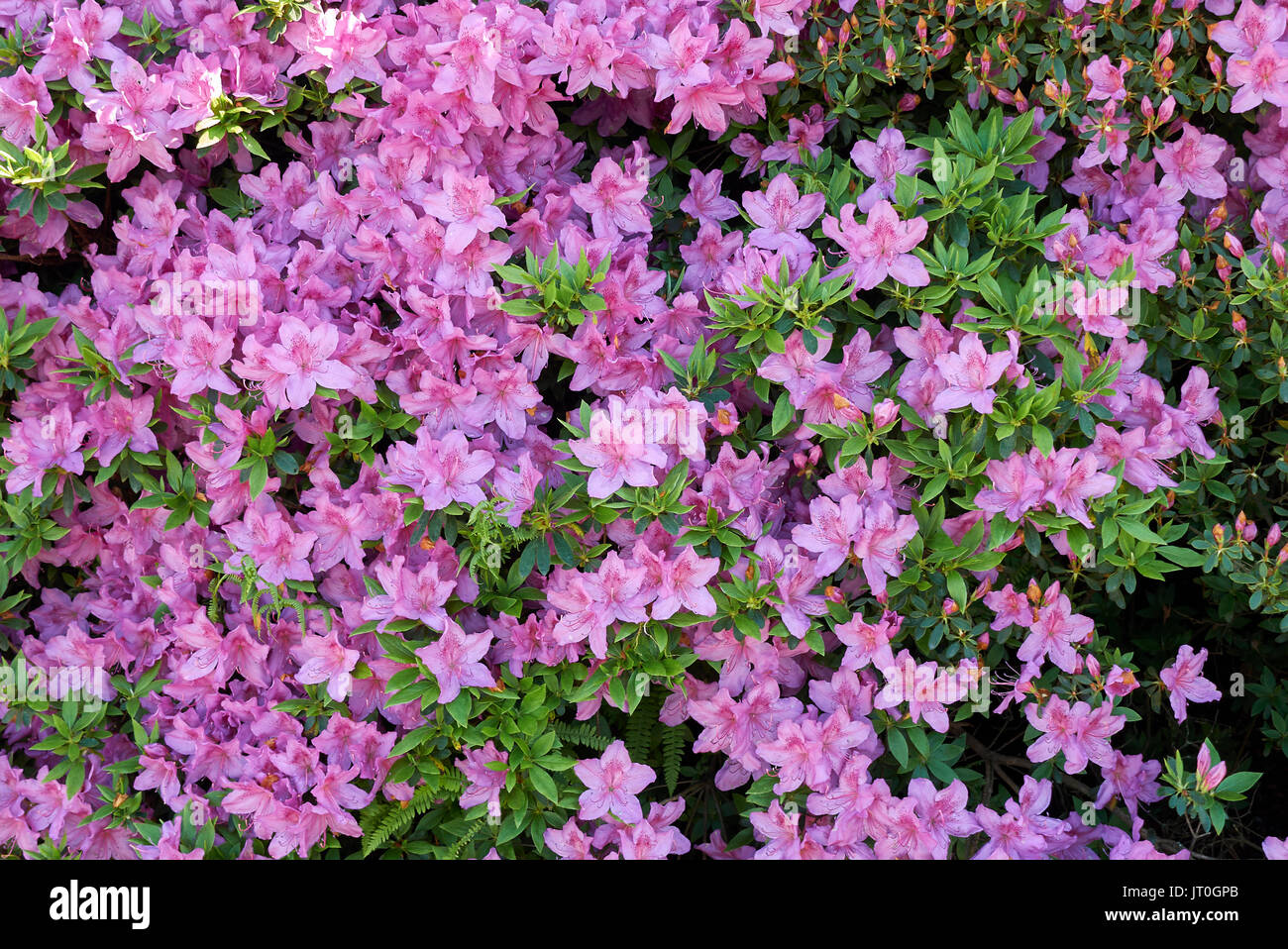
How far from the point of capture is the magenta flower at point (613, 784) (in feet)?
7.47

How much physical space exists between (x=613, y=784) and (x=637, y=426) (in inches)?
28.3

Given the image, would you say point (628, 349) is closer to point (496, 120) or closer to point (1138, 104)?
point (496, 120)

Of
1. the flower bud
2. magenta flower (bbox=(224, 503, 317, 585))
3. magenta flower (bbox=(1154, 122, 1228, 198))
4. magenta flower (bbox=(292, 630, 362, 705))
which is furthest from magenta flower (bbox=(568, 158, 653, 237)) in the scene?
the flower bud

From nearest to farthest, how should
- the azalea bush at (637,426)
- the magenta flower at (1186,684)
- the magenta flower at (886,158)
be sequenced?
the azalea bush at (637,426) < the magenta flower at (1186,684) < the magenta flower at (886,158)

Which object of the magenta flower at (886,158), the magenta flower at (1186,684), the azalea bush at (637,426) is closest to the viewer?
the azalea bush at (637,426)

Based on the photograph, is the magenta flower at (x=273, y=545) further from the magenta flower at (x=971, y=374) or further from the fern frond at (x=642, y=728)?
the magenta flower at (x=971, y=374)

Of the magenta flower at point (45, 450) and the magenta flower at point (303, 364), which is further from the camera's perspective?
the magenta flower at point (45, 450)

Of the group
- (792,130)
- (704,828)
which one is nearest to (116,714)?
(704,828)

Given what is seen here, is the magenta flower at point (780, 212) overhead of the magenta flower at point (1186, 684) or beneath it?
overhead

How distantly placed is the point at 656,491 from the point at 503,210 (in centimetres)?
82

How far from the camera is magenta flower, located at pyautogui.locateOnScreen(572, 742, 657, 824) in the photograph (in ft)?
7.47

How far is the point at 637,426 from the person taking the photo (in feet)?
7.22

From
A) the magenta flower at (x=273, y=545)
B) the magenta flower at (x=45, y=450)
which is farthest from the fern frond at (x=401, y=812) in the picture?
the magenta flower at (x=45, y=450)

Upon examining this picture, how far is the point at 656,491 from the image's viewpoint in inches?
87.7
